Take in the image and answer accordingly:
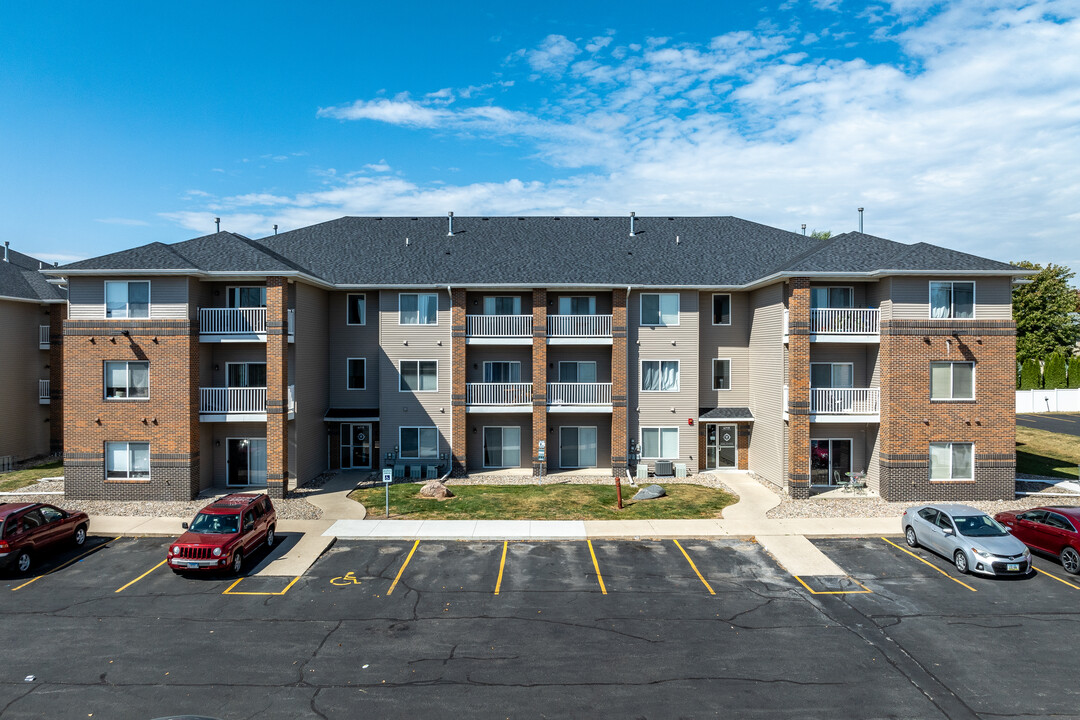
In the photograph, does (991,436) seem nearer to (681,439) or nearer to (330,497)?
(681,439)

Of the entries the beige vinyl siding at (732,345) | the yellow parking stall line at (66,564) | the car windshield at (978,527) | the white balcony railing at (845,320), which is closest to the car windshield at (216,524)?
the yellow parking stall line at (66,564)

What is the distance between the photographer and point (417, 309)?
91.3 feet

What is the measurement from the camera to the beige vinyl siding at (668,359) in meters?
27.8

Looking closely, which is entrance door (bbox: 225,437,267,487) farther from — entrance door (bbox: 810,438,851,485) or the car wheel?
the car wheel

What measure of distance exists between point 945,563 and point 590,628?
10.6 metres

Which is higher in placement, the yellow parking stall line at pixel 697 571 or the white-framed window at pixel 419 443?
the white-framed window at pixel 419 443

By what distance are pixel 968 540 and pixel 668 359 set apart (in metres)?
14.0

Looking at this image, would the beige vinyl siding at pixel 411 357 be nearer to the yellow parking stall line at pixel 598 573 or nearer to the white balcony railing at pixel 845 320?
the yellow parking stall line at pixel 598 573

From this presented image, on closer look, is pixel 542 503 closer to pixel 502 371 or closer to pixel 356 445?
pixel 502 371

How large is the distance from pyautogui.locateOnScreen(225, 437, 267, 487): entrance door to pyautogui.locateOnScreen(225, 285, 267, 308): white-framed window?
5.38 meters

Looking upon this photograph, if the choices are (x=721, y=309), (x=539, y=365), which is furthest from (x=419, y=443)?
(x=721, y=309)

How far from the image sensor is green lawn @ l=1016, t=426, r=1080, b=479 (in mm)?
28484

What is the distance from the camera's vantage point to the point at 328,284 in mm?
26594

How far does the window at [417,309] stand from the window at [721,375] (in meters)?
13.1
